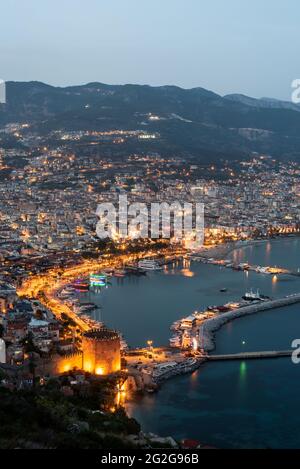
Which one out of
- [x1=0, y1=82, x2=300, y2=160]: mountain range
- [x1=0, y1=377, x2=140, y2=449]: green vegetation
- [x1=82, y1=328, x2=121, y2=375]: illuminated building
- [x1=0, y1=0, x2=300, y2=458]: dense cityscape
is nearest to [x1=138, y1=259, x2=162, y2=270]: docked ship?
[x1=0, y1=0, x2=300, y2=458]: dense cityscape

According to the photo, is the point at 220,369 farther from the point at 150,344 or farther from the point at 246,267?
the point at 246,267

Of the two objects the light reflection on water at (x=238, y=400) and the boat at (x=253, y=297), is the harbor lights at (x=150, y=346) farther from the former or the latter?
the boat at (x=253, y=297)

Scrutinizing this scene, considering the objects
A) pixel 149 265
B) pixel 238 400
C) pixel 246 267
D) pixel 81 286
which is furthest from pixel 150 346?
pixel 246 267

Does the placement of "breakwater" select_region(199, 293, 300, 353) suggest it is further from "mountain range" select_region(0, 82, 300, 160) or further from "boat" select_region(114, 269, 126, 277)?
"mountain range" select_region(0, 82, 300, 160)

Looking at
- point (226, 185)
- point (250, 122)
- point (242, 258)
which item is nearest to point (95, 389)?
point (242, 258)

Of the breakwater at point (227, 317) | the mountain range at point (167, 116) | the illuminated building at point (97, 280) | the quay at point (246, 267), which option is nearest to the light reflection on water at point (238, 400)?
the breakwater at point (227, 317)

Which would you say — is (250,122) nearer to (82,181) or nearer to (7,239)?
(82,181)

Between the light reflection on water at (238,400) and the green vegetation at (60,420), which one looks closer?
the green vegetation at (60,420)
